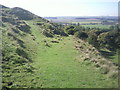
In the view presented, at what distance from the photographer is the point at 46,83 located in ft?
47.4

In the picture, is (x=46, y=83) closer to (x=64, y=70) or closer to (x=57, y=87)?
(x=57, y=87)

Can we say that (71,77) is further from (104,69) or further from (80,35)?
(80,35)

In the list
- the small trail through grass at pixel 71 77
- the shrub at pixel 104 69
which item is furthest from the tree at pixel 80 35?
the shrub at pixel 104 69

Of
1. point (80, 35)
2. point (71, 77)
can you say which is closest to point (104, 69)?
point (71, 77)

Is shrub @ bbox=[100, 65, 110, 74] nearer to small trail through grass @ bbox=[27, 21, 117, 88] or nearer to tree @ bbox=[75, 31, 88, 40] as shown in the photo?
small trail through grass @ bbox=[27, 21, 117, 88]

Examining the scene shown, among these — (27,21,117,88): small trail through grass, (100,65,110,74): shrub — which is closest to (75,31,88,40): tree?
(27,21,117,88): small trail through grass

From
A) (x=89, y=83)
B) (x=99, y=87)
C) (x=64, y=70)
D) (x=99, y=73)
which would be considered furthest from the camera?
(x=64, y=70)

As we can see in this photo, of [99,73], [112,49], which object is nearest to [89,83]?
[99,73]

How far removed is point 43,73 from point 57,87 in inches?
161

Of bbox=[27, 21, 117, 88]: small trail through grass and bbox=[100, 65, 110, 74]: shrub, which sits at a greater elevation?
bbox=[100, 65, 110, 74]: shrub

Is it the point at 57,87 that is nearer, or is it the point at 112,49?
the point at 57,87

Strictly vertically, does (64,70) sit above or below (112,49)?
above

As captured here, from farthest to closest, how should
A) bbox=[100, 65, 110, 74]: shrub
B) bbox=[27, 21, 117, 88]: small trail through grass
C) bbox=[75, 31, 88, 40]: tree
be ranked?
bbox=[75, 31, 88, 40]: tree, bbox=[100, 65, 110, 74]: shrub, bbox=[27, 21, 117, 88]: small trail through grass

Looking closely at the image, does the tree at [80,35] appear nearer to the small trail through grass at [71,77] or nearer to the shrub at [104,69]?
the small trail through grass at [71,77]
